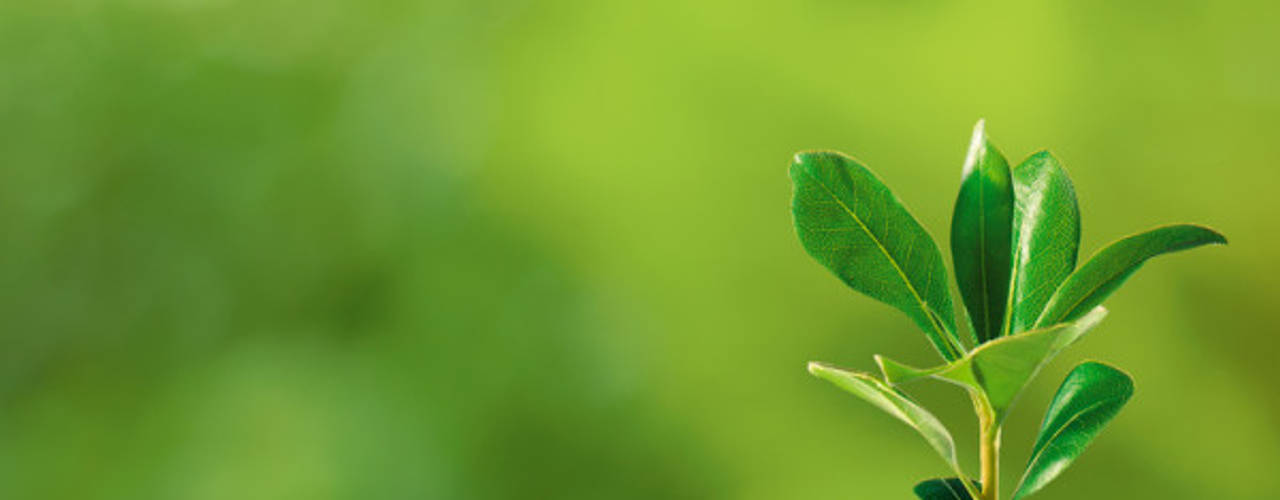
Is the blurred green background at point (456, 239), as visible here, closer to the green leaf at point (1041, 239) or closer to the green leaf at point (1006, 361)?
the green leaf at point (1041, 239)

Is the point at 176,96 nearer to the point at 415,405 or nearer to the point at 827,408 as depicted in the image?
the point at 415,405

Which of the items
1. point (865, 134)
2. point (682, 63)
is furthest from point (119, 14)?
point (865, 134)

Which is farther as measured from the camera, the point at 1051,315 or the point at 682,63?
the point at 682,63

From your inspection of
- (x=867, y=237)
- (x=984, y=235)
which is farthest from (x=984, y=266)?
(x=867, y=237)

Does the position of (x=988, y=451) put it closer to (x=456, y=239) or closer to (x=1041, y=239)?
(x=1041, y=239)

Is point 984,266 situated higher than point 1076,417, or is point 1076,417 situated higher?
point 984,266

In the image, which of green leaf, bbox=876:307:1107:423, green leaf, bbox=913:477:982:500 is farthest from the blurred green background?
green leaf, bbox=876:307:1107:423
